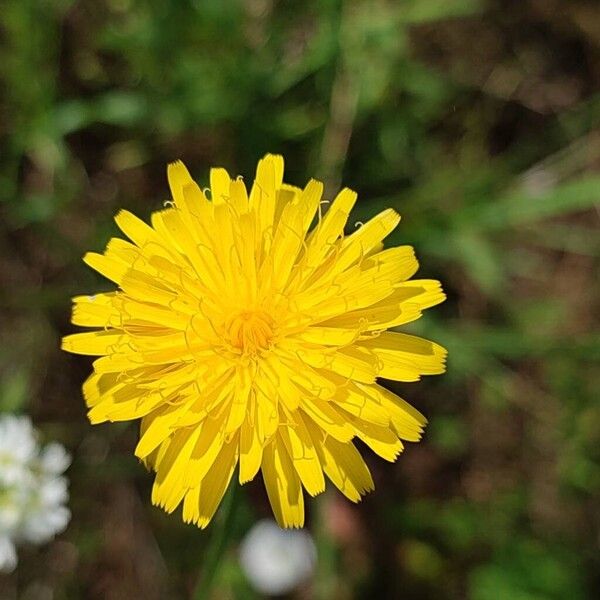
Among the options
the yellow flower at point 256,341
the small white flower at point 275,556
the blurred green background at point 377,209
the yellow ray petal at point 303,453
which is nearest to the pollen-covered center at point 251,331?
the yellow flower at point 256,341

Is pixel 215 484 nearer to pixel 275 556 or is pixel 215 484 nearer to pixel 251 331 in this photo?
pixel 251 331

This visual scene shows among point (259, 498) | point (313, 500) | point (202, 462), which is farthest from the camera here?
point (259, 498)

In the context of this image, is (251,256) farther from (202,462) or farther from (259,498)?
(259,498)

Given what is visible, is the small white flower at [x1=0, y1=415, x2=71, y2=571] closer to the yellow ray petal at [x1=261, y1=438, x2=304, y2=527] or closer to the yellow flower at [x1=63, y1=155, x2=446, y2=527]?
the yellow flower at [x1=63, y1=155, x2=446, y2=527]

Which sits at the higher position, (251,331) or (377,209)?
(251,331)

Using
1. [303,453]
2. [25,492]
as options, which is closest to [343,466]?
[303,453]

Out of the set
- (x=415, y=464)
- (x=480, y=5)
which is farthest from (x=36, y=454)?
(x=480, y=5)
